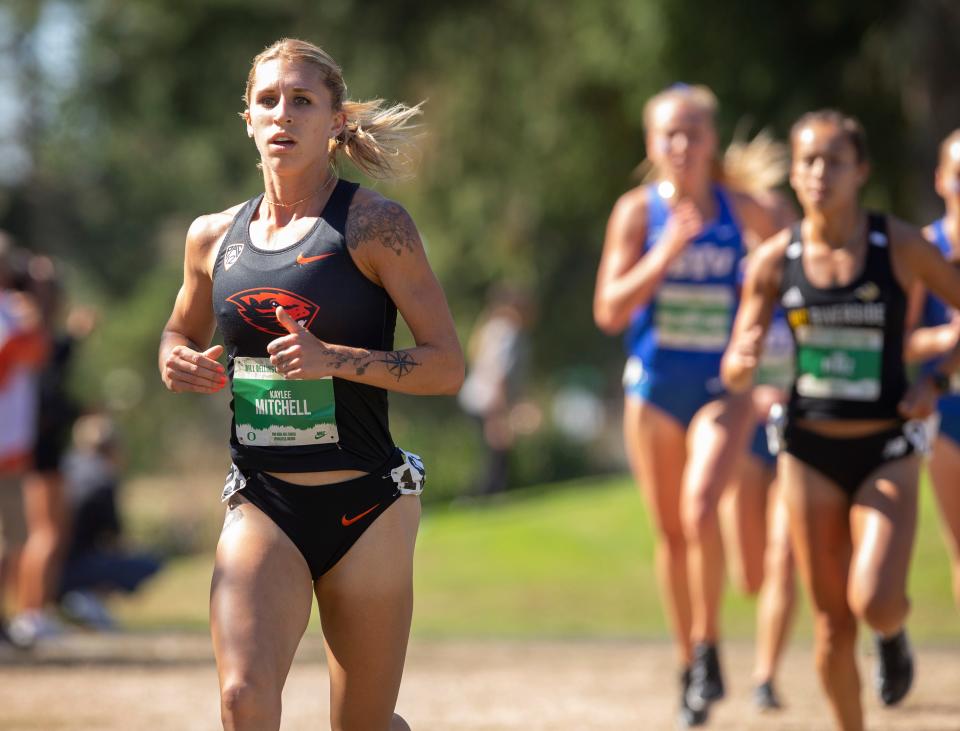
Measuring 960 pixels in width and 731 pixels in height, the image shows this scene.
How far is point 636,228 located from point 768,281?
1.60 metres

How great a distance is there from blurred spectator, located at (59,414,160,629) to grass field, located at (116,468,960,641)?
0.63m

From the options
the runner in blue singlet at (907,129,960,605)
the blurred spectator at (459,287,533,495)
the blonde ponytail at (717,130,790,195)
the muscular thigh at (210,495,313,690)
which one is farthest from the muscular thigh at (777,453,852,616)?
the blurred spectator at (459,287,533,495)

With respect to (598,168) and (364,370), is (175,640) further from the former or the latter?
(598,168)

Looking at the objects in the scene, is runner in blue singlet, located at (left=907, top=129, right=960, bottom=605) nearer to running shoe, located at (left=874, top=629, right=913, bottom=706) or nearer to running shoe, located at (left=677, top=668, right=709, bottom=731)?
running shoe, located at (left=874, top=629, right=913, bottom=706)

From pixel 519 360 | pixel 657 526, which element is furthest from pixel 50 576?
pixel 519 360

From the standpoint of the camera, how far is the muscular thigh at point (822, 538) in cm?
564

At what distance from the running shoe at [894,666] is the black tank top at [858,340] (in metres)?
1.23

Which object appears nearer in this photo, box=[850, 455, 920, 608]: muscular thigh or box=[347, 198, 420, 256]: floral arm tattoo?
box=[347, 198, 420, 256]: floral arm tattoo

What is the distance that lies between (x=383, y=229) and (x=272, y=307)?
1.15 feet

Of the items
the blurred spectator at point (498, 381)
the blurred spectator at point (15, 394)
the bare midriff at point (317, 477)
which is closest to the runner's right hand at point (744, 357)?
the bare midriff at point (317, 477)

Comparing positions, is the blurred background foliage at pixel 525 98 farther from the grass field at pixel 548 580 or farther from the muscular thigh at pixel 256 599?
the muscular thigh at pixel 256 599

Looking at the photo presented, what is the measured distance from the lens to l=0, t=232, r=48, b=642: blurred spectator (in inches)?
364

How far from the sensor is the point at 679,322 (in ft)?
24.5

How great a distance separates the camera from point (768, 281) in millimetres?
5910
